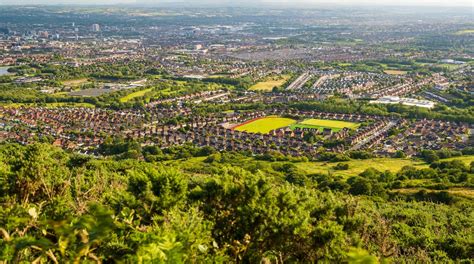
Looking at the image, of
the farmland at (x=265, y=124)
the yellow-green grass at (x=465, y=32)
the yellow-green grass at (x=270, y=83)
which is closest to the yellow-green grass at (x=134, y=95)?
the yellow-green grass at (x=270, y=83)

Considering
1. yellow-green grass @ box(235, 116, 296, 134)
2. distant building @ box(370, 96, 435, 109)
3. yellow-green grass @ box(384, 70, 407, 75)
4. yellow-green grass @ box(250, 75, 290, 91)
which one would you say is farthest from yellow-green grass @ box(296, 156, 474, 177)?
yellow-green grass @ box(384, 70, 407, 75)

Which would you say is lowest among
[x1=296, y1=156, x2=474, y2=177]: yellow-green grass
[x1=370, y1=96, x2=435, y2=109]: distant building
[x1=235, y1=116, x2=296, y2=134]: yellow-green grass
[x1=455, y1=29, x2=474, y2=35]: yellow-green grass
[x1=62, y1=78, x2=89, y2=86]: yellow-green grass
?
[x1=235, y1=116, x2=296, y2=134]: yellow-green grass

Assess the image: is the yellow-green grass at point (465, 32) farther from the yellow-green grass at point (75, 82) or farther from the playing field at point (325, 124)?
the yellow-green grass at point (75, 82)

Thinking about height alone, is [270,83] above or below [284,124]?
above

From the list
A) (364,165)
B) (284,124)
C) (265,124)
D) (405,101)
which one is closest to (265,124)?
(265,124)

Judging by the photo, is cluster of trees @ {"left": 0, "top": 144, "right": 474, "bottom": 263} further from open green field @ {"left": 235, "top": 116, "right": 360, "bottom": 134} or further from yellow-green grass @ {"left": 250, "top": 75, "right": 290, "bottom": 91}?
yellow-green grass @ {"left": 250, "top": 75, "right": 290, "bottom": 91}

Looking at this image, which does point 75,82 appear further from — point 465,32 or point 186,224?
point 465,32

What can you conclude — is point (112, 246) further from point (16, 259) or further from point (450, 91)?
point (450, 91)
